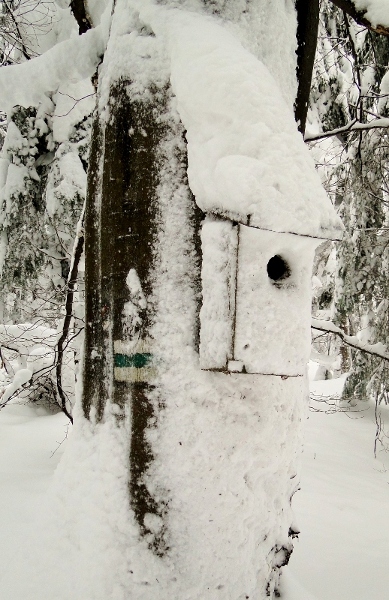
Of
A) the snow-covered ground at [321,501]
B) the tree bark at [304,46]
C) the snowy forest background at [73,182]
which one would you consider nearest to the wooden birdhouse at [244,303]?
the tree bark at [304,46]

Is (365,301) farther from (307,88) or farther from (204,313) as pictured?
(204,313)

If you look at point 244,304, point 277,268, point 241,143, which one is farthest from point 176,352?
point 241,143

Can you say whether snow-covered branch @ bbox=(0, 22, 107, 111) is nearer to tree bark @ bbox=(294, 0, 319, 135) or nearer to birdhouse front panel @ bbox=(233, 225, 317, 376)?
tree bark @ bbox=(294, 0, 319, 135)

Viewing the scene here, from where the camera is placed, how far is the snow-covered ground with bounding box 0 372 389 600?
2.29m

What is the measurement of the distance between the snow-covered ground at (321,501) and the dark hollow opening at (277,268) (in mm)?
1322

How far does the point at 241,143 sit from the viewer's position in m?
1.30

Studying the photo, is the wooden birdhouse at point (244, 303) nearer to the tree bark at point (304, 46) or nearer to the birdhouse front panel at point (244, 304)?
the birdhouse front panel at point (244, 304)

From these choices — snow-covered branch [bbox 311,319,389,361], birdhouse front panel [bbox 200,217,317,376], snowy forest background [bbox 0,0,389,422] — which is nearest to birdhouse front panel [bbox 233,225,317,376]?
birdhouse front panel [bbox 200,217,317,376]

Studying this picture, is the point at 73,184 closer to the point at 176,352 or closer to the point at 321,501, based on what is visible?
the point at 176,352

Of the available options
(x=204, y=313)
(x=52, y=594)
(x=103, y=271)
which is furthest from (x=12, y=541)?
(x=204, y=313)

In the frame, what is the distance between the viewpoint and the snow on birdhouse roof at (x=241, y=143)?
1.25 metres

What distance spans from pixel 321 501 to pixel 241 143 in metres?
4.23

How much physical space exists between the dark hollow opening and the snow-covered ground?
1322 mm

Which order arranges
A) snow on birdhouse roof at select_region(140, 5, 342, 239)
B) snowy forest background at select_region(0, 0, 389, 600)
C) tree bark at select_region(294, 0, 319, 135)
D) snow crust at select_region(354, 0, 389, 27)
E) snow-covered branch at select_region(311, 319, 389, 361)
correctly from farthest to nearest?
snowy forest background at select_region(0, 0, 389, 600) → snow-covered branch at select_region(311, 319, 389, 361) → tree bark at select_region(294, 0, 319, 135) → snow crust at select_region(354, 0, 389, 27) → snow on birdhouse roof at select_region(140, 5, 342, 239)
